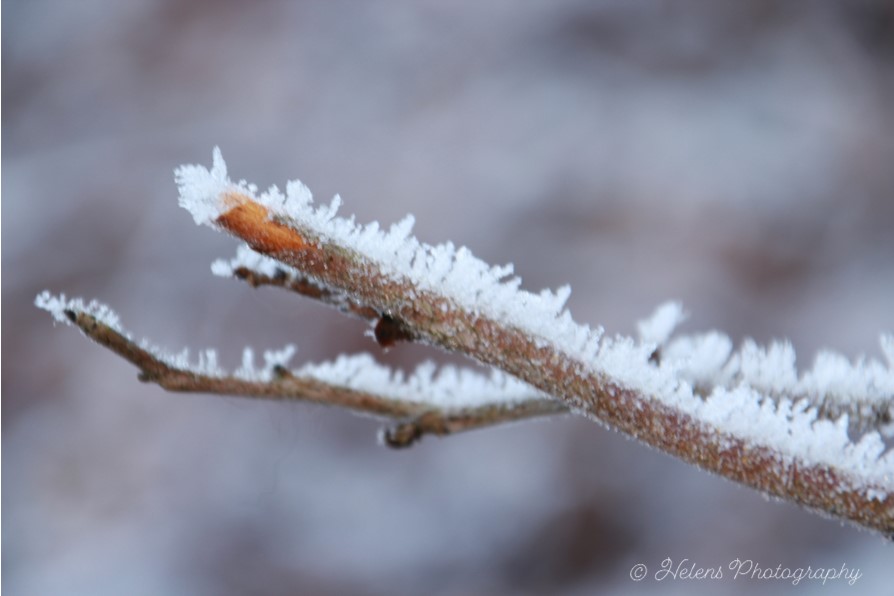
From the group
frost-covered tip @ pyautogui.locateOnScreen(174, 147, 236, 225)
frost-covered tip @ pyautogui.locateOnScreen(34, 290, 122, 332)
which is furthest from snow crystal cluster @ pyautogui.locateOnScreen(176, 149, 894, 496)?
frost-covered tip @ pyautogui.locateOnScreen(34, 290, 122, 332)

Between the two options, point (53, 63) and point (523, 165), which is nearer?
point (523, 165)

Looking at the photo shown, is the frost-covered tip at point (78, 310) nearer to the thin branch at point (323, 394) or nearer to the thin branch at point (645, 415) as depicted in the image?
the thin branch at point (323, 394)

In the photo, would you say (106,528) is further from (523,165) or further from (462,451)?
(523,165)

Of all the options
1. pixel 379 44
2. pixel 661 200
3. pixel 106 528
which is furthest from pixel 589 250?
pixel 106 528

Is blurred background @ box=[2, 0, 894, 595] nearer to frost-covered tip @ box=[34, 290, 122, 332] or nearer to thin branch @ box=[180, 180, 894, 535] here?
frost-covered tip @ box=[34, 290, 122, 332]

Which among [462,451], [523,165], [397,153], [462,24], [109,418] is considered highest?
[462,24]
